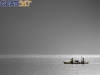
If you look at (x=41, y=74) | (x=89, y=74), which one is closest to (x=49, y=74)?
(x=41, y=74)

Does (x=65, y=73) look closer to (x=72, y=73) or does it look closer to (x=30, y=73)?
(x=72, y=73)

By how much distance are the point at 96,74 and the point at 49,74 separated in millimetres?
15245

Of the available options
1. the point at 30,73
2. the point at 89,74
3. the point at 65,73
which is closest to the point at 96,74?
the point at 89,74

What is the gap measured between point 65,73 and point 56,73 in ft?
10.1

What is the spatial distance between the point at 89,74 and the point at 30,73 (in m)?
19.7

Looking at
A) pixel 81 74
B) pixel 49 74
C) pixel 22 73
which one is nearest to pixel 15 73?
pixel 22 73

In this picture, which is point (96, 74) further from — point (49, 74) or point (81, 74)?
point (49, 74)

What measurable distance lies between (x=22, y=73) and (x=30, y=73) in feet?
8.73

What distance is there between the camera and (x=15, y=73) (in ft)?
504

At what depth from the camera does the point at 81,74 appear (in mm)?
150125

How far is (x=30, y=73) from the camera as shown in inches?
6048

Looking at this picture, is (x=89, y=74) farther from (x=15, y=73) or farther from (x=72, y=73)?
(x=15, y=73)

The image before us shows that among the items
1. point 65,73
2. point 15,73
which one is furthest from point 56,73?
point 15,73

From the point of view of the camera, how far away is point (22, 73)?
153375 mm
